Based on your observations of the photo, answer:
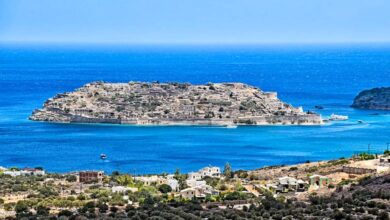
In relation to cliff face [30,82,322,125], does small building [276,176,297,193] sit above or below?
below

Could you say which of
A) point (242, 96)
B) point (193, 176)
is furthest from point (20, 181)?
point (242, 96)

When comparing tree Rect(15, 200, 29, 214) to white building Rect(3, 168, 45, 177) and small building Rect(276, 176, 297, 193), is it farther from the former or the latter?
white building Rect(3, 168, 45, 177)

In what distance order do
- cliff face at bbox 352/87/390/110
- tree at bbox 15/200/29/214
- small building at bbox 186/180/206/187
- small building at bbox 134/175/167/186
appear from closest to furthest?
tree at bbox 15/200/29/214
small building at bbox 186/180/206/187
small building at bbox 134/175/167/186
cliff face at bbox 352/87/390/110

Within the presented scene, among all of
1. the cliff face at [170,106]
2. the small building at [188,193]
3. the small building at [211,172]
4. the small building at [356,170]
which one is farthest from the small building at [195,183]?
the cliff face at [170,106]

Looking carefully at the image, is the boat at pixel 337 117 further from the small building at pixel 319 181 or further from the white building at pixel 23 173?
the small building at pixel 319 181

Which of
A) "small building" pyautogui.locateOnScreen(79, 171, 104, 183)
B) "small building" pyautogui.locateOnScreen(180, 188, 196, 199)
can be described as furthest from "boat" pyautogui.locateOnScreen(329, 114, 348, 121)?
"small building" pyautogui.locateOnScreen(180, 188, 196, 199)

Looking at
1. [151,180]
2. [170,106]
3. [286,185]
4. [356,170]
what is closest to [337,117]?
[170,106]
